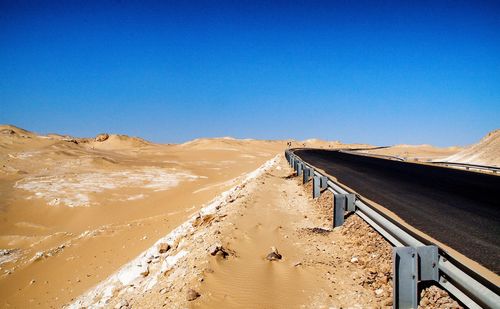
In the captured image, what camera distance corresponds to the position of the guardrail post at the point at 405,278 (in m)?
4.11

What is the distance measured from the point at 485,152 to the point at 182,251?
3075 centimetres

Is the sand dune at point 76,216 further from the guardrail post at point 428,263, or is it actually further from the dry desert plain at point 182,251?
the guardrail post at point 428,263

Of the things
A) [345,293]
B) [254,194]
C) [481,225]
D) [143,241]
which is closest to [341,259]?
[345,293]

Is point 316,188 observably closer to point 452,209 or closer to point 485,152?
point 452,209

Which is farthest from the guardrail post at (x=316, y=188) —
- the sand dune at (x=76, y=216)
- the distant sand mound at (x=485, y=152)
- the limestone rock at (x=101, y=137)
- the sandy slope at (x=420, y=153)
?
the limestone rock at (x=101, y=137)

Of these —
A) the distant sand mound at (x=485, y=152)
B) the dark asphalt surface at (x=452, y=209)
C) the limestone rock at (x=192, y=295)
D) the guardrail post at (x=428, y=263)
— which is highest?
the distant sand mound at (x=485, y=152)

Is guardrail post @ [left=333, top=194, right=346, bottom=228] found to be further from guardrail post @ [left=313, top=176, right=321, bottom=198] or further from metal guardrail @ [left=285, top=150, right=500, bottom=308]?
guardrail post @ [left=313, top=176, right=321, bottom=198]

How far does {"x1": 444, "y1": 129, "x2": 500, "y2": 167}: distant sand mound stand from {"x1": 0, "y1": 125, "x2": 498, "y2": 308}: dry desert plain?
60.3 feet

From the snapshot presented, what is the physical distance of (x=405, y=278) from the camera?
4.15m

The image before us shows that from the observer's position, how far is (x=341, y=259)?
20.3ft

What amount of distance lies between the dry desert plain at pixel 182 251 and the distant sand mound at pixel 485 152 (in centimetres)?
1837

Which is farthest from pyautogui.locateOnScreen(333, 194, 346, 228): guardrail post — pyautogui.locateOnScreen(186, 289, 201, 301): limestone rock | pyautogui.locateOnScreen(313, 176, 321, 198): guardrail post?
pyautogui.locateOnScreen(186, 289, 201, 301): limestone rock

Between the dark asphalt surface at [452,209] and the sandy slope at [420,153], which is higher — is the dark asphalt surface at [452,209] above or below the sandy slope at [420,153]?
below

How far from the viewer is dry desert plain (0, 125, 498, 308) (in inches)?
195
